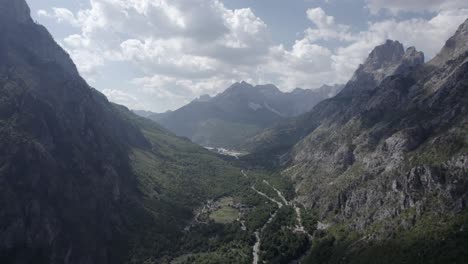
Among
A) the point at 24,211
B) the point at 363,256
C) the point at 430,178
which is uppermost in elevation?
the point at 430,178

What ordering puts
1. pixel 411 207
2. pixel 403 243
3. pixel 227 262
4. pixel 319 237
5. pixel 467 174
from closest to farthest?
pixel 403 243, pixel 467 174, pixel 411 207, pixel 227 262, pixel 319 237

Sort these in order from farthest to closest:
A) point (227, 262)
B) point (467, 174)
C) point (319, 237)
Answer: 1. point (319, 237)
2. point (227, 262)
3. point (467, 174)

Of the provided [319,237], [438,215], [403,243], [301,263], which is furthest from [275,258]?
[438,215]

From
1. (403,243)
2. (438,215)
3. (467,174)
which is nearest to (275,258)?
(403,243)

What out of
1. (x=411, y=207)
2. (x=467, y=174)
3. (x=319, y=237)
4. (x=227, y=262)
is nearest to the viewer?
(x=467, y=174)

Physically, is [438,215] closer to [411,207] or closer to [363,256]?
[411,207]

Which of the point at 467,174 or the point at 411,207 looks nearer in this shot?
the point at 467,174

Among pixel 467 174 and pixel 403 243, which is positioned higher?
pixel 467 174

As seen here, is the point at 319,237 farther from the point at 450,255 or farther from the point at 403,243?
the point at 450,255

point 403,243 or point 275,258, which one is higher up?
point 403,243
